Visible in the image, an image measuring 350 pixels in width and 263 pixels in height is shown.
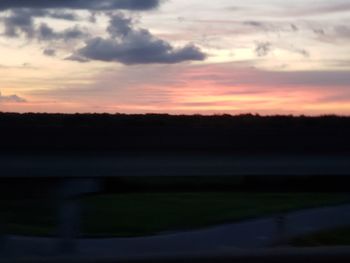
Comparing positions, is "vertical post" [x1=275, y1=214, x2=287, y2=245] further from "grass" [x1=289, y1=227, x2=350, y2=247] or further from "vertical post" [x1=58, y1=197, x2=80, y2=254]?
"vertical post" [x1=58, y1=197, x2=80, y2=254]

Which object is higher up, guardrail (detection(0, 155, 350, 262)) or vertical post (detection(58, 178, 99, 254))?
guardrail (detection(0, 155, 350, 262))

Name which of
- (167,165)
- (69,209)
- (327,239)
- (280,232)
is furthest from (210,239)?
(69,209)

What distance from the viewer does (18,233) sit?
11562 mm

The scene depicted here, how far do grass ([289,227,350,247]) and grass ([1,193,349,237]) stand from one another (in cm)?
180

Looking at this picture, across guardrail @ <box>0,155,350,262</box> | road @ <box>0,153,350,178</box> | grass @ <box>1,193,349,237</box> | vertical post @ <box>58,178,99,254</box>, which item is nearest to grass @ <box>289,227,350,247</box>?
guardrail @ <box>0,155,350,262</box>

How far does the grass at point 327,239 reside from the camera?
1147 centimetres

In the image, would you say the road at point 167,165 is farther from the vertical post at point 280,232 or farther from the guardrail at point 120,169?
the vertical post at point 280,232

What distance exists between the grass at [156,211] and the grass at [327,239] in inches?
71.0

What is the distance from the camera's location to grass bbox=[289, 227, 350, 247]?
1147cm

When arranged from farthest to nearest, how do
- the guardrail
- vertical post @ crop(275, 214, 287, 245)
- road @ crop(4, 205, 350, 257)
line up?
vertical post @ crop(275, 214, 287, 245)
road @ crop(4, 205, 350, 257)
the guardrail

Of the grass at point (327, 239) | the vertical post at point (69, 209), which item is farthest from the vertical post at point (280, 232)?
the vertical post at point (69, 209)

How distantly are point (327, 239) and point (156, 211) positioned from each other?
4.05 metres

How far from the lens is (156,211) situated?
1518 cm

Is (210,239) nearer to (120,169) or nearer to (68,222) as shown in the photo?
(120,169)
